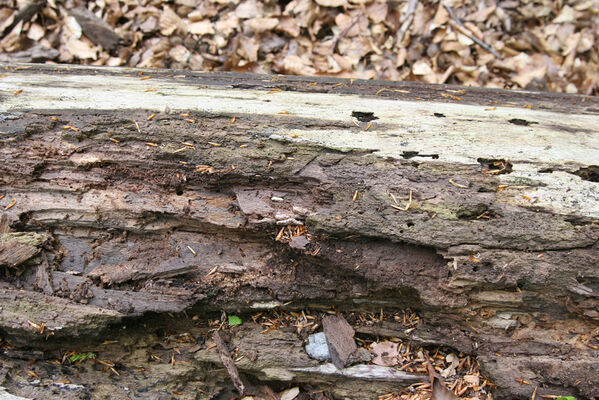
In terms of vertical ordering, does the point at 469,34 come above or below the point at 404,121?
above

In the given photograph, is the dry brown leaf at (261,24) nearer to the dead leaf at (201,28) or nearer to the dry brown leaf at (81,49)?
the dead leaf at (201,28)

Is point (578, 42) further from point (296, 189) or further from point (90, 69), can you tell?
point (90, 69)

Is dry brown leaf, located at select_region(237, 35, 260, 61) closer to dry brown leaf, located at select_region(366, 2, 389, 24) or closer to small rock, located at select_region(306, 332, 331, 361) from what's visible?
dry brown leaf, located at select_region(366, 2, 389, 24)

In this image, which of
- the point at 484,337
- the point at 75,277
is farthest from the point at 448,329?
the point at 75,277

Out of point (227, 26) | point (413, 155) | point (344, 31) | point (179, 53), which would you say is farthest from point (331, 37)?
point (413, 155)

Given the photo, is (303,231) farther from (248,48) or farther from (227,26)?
(227,26)

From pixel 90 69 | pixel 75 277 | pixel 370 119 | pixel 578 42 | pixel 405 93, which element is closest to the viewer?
pixel 75 277

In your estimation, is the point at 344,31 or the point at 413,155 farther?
the point at 344,31

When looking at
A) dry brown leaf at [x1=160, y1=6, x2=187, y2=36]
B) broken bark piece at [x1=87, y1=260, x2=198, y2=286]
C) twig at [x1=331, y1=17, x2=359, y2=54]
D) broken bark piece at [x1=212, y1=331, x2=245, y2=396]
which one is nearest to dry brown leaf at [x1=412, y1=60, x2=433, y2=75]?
twig at [x1=331, y1=17, x2=359, y2=54]
